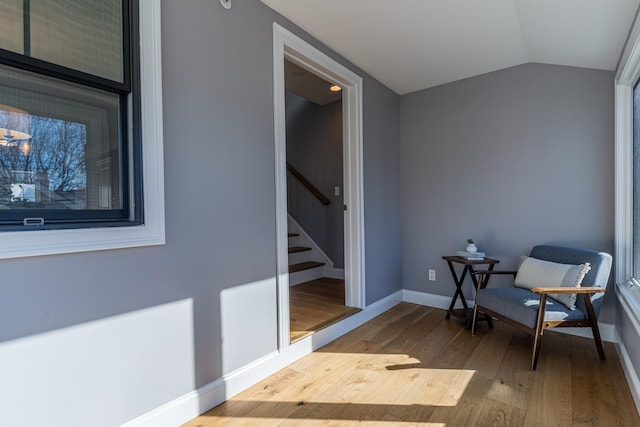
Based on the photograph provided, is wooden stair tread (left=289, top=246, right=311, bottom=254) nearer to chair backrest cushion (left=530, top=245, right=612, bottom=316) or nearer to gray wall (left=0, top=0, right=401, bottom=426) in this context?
gray wall (left=0, top=0, right=401, bottom=426)

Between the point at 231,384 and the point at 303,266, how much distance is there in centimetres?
236

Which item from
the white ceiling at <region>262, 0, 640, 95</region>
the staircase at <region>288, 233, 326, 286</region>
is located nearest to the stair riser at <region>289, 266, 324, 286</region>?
the staircase at <region>288, 233, 326, 286</region>

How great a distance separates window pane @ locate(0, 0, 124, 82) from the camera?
1.23m

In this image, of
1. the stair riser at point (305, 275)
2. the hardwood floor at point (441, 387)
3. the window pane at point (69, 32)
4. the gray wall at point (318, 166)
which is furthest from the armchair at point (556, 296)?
the window pane at point (69, 32)

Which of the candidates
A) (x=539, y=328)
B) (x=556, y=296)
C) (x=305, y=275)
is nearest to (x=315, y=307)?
(x=305, y=275)

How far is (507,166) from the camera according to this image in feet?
10.0

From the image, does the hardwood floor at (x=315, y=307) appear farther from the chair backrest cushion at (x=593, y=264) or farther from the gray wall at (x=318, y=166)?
the chair backrest cushion at (x=593, y=264)

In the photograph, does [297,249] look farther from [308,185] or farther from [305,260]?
[308,185]

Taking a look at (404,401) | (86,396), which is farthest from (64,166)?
(404,401)

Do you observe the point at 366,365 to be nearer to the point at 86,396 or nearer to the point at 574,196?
the point at 86,396

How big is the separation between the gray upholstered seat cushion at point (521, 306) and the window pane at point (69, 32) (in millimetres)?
2784

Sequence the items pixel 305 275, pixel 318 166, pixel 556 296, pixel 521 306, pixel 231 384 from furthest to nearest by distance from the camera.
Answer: pixel 318 166, pixel 305 275, pixel 556 296, pixel 521 306, pixel 231 384

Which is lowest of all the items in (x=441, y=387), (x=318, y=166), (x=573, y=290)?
(x=441, y=387)

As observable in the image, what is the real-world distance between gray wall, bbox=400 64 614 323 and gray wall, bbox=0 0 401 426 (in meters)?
1.91
